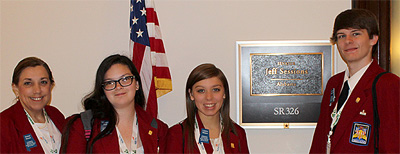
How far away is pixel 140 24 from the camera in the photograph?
12.1 ft

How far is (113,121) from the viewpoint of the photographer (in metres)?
2.74

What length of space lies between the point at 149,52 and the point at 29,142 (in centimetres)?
144

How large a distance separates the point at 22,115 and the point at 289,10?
289 cm

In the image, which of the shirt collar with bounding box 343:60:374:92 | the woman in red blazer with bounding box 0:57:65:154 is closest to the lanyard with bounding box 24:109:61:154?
the woman in red blazer with bounding box 0:57:65:154

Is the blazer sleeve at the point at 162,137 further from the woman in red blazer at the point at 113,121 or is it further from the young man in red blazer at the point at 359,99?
the young man in red blazer at the point at 359,99

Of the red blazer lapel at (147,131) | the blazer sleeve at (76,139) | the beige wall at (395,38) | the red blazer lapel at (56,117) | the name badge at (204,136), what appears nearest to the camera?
the blazer sleeve at (76,139)

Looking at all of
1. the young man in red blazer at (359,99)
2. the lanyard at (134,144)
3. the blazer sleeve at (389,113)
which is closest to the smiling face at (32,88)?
the lanyard at (134,144)

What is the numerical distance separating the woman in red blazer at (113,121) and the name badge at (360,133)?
1.53 metres

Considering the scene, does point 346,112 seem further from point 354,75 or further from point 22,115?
point 22,115

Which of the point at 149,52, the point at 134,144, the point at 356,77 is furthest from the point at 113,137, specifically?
the point at 356,77

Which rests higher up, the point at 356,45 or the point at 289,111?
the point at 356,45

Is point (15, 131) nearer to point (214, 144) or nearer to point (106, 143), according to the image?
point (106, 143)

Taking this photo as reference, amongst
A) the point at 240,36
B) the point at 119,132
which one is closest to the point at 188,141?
the point at 119,132

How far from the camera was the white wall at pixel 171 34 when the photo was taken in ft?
12.9
